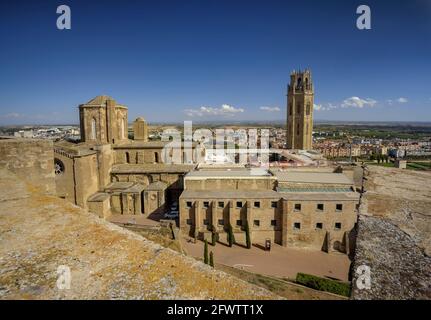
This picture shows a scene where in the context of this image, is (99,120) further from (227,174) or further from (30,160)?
(30,160)

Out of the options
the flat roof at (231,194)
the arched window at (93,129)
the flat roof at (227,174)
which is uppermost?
the arched window at (93,129)

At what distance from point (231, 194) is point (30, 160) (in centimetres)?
1526

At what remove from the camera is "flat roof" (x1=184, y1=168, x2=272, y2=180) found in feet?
77.7

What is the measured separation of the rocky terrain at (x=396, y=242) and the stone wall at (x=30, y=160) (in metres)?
8.91

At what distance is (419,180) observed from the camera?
7.92 metres

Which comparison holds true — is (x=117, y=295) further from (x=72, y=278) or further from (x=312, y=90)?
(x=312, y=90)

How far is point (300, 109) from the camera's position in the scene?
49.9 meters

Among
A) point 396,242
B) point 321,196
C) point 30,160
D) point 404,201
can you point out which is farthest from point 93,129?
point 396,242

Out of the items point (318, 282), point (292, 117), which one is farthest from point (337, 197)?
point (292, 117)

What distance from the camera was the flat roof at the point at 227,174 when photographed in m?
23.7

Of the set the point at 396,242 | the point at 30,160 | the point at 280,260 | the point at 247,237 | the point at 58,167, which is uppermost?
the point at 30,160

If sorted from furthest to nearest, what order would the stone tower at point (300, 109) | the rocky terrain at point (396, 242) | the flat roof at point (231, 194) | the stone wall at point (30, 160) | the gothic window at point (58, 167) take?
→ the stone tower at point (300, 109) → the gothic window at point (58, 167) → the flat roof at point (231, 194) → the stone wall at point (30, 160) → the rocky terrain at point (396, 242)

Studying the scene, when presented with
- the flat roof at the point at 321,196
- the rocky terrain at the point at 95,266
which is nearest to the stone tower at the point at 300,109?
the flat roof at the point at 321,196

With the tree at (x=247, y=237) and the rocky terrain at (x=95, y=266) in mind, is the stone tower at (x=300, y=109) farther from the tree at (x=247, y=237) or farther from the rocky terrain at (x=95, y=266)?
the rocky terrain at (x=95, y=266)
